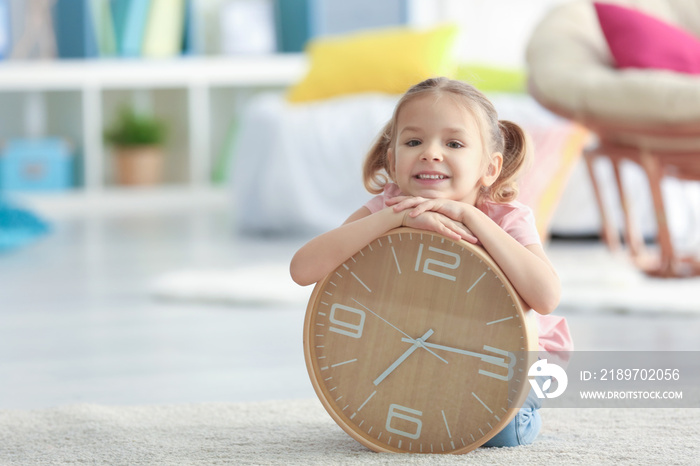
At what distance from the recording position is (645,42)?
7.45 ft

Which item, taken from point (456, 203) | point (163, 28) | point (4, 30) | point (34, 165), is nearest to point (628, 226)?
point (456, 203)

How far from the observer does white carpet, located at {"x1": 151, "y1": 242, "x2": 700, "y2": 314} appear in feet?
6.75

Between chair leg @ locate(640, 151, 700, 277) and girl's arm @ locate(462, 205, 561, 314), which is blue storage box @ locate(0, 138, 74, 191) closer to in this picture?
chair leg @ locate(640, 151, 700, 277)

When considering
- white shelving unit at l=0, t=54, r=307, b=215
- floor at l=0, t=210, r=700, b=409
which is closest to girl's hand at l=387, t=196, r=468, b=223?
floor at l=0, t=210, r=700, b=409

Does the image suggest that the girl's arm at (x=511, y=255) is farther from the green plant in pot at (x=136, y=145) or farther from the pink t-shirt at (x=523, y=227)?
the green plant in pot at (x=136, y=145)

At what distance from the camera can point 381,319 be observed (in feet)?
3.58

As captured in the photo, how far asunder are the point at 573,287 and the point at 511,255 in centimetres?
123

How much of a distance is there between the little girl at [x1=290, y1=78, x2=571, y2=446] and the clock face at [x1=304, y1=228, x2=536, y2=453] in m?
0.02

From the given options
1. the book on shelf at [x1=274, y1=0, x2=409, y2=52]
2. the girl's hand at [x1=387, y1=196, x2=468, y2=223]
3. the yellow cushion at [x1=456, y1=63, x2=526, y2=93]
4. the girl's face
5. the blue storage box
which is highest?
Result: the book on shelf at [x1=274, y1=0, x2=409, y2=52]

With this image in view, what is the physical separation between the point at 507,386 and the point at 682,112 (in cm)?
124

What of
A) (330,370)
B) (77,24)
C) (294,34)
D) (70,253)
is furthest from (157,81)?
(330,370)

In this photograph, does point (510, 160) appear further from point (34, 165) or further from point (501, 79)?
point (34, 165)

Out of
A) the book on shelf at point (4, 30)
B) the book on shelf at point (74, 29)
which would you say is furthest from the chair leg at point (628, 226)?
the book on shelf at point (4, 30)

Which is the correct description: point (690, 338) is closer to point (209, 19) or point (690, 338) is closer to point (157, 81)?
Answer: point (157, 81)
